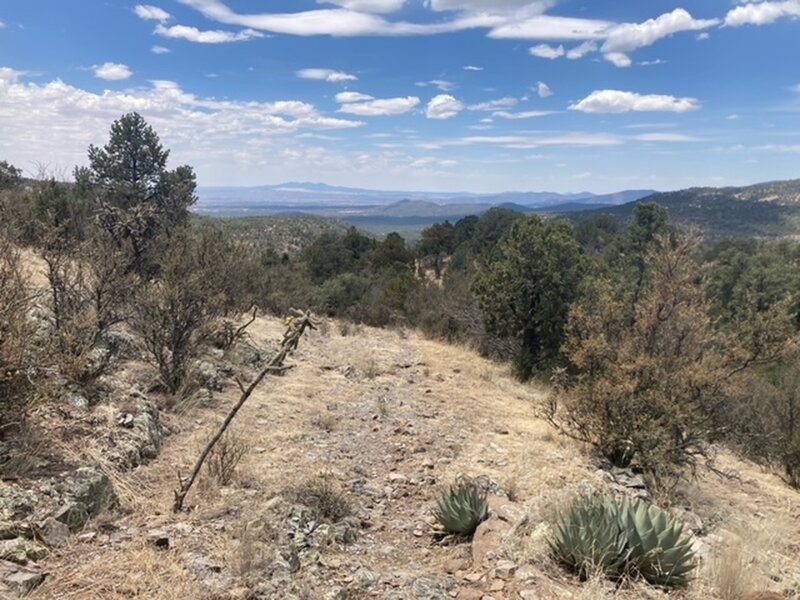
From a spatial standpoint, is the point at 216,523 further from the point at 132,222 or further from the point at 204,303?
the point at 132,222

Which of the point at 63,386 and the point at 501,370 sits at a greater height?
the point at 63,386

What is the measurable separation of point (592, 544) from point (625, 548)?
327 mm

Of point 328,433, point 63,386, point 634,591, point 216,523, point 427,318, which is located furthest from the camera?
point 427,318

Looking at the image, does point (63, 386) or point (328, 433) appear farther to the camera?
point (328, 433)

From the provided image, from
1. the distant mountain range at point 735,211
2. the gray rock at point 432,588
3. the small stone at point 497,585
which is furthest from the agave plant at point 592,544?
the distant mountain range at point 735,211

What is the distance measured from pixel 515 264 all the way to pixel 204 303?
34.5 feet

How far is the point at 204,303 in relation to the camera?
31.0ft

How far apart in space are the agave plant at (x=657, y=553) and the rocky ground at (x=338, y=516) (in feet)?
0.55

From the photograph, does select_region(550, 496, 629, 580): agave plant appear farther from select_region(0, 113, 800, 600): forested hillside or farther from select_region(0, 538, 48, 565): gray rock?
select_region(0, 538, 48, 565): gray rock

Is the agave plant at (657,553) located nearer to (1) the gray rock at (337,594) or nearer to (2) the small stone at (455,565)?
(2) the small stone at (455,565)

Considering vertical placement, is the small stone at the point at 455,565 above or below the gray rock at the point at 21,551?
below

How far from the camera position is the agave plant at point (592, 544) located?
13.6ft

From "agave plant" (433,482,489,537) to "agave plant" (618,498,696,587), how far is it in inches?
48.5

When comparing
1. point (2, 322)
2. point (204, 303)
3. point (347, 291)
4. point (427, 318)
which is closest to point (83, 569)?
point (2, 322)
